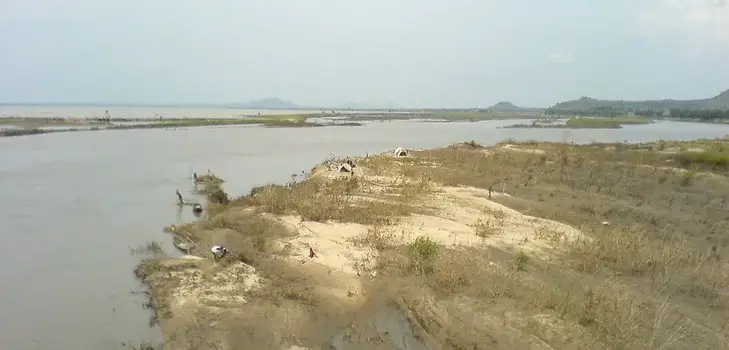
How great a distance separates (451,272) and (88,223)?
13626mm

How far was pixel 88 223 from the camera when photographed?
58.4 feet

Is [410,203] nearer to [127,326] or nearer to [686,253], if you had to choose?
[686,253]

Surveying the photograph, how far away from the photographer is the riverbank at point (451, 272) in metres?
8.54

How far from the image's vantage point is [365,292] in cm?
1047

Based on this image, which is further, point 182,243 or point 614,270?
point 182,243

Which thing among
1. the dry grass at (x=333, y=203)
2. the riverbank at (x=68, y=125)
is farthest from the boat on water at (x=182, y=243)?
the riverbank at (x=68, y=125)

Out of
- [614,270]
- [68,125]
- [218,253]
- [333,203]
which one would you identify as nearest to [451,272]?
[614,270]

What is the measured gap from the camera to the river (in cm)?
1028

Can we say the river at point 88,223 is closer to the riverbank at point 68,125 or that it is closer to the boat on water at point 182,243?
the boat on water at point 182,243

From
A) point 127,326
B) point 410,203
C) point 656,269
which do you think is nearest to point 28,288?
point 127,326

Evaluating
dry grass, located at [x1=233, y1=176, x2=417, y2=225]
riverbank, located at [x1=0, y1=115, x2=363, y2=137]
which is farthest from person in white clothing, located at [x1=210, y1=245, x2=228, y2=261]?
riverbank, located at [x1=0, y1=115, x2=363, y2=137]

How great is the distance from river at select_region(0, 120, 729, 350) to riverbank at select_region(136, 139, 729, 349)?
1.13 metres

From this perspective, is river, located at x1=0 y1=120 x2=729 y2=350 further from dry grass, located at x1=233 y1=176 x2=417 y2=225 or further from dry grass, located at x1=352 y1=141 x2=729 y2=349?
dry grass, located at x1=352 y1=141 x2=729 y2=349

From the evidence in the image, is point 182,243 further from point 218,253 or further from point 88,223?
point 88,223
